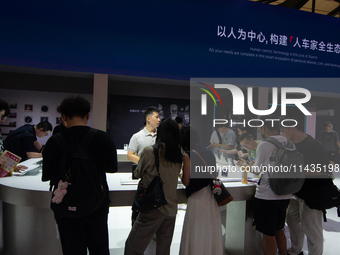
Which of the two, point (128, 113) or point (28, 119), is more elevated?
point (128, 113)

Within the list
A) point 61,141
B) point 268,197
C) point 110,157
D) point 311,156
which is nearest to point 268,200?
point 268,197

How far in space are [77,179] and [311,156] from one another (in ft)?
6.69

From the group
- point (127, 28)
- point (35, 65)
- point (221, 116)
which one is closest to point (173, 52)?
point (127, 28)

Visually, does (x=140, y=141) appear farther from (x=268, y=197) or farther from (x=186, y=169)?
(x=268, y=197)

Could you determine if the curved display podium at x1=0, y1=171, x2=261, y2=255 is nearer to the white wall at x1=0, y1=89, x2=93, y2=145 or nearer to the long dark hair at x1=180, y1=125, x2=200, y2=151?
the long dark hair at x1=180, y1=125, x2=200, y2=151

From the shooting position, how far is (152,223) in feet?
5.69

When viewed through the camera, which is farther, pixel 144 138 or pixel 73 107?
pixel 144 138

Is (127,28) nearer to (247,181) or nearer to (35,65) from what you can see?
(35,65)

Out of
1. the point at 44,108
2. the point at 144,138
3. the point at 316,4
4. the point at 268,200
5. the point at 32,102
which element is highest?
the point at 316,4

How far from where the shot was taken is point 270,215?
206cm

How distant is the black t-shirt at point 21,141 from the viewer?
2705mm

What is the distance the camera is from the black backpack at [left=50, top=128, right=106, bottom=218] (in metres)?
1.41

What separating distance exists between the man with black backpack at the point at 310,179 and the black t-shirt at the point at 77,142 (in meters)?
1.65

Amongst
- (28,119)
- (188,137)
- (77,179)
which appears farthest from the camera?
(28,119)
